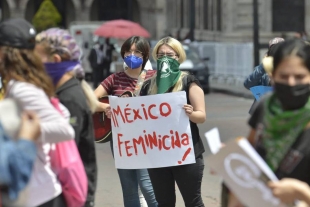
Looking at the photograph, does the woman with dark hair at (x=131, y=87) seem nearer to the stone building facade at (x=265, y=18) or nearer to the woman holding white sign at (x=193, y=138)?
the woman holding white sign at (x=193, y=138)

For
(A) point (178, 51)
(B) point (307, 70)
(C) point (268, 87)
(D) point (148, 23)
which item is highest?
(B) point (307, 70)

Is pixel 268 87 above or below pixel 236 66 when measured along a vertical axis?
above

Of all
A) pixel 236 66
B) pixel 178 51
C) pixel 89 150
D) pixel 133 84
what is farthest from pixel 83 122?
pixel 236 66

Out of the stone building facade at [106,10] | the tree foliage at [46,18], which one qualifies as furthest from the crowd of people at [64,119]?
the stone building facade at [106,10]

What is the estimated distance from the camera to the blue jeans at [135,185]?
7.40 meters

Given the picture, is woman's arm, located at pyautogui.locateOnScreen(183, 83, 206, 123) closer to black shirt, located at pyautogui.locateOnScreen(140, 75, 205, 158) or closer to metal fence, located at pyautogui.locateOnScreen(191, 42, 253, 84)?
black shirt, located at pyautogui.locateOnScreen(140, 75, 205, 158)

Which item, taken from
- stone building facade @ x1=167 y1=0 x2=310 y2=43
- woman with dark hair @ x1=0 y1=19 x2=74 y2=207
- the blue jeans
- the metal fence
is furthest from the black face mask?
stone building facade @ x1=167 y1=0 x2=310 y2=43

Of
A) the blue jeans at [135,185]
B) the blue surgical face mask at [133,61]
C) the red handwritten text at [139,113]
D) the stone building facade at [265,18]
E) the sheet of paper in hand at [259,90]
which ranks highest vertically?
the blue surgical face mask at [133,61]

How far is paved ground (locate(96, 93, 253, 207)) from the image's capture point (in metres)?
9.90

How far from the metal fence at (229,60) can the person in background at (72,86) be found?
2457cm

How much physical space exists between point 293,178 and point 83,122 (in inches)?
49.9

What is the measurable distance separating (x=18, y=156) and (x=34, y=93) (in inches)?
17.7

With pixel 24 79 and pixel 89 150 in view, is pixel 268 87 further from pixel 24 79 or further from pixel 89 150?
pixel 24 79

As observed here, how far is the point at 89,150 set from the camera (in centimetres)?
464
